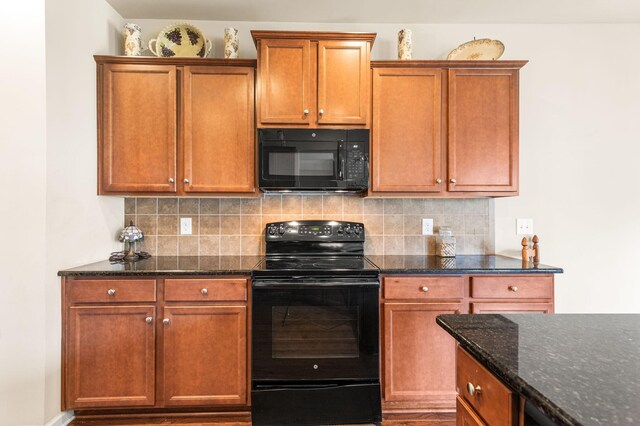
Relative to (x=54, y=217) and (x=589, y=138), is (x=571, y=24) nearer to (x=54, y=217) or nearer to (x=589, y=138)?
(x=589, y=138)

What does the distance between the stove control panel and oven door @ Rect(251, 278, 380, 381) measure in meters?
0.54

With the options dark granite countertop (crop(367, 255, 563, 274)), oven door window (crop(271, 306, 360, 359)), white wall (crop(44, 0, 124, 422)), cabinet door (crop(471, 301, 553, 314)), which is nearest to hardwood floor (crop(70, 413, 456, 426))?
white wall (crop(44, 0, 124, 422))

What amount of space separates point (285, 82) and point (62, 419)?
2.35m

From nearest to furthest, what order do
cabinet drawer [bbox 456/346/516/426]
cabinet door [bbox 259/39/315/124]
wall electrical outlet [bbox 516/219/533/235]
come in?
cabinet drawer [bbox 456/346/516/426], cabinet door [bbox 259/39/315/124], wall electrical outlet [bbox 516/219/533/235]

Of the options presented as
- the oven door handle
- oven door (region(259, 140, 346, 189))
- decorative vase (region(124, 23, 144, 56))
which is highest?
decorative vase (region(124, 23, 144, 56))

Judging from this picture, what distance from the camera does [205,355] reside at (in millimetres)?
1873

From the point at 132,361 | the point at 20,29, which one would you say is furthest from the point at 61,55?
the point at 132,361

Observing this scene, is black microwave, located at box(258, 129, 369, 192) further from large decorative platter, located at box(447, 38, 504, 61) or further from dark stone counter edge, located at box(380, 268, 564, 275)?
large decorative platter, located at box(447, 38, 504, 61)

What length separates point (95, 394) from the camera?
1839 millimetres

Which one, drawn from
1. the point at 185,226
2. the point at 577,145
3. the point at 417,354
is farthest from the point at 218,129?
the point at 577,145

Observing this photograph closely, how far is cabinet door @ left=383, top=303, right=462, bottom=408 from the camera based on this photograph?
6.31 ft

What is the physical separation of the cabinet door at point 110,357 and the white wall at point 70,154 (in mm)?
85

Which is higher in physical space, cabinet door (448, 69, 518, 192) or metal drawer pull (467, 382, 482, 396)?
cabinet door (448, 69, 518, 192)

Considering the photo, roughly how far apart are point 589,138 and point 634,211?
64 cm
